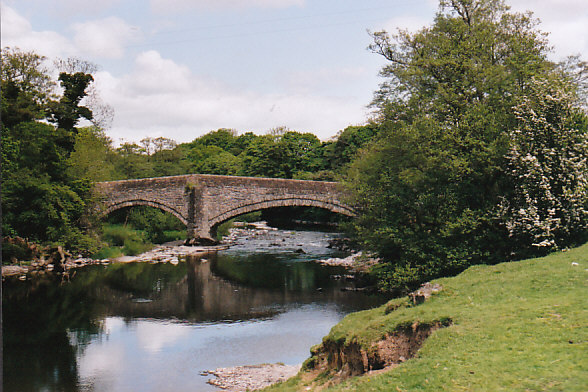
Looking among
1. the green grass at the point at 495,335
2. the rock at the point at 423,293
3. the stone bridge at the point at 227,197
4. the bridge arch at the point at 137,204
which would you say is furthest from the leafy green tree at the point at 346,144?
the green grass at the point at 495,335

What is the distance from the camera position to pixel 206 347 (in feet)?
47.7

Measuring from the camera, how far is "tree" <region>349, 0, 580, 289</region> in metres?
16.7

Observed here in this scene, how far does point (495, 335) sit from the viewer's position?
289 inches

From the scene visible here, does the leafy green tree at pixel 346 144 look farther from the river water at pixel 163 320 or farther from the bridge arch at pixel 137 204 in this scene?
the river water at pixel 163 320

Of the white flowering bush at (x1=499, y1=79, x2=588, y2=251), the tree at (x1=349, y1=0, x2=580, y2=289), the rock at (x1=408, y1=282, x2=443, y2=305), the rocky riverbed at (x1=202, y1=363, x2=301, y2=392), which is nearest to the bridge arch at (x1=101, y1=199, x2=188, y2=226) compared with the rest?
the tree at (x1=349, y1=0, x2=580, y2=289)

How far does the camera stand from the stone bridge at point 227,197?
34.9 meters

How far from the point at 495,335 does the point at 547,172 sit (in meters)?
9.91

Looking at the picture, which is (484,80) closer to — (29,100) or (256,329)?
(256,329)

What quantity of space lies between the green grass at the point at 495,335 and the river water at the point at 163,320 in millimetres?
4519

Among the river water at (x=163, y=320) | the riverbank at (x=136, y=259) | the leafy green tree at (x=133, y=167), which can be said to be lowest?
the river water at (x=163, y=320)

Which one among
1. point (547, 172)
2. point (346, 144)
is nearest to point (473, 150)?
point (547, 172)

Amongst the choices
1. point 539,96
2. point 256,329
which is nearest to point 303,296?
point 256,329

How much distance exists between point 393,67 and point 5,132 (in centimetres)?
1828

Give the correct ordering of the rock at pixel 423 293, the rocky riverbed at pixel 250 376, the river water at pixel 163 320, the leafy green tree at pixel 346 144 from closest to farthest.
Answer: the rock at pixel 423 293 < the rocky riverbed at pixel 250 376 < the river water at pixel 163 320 < the leafy green tree at pixel 346 144
